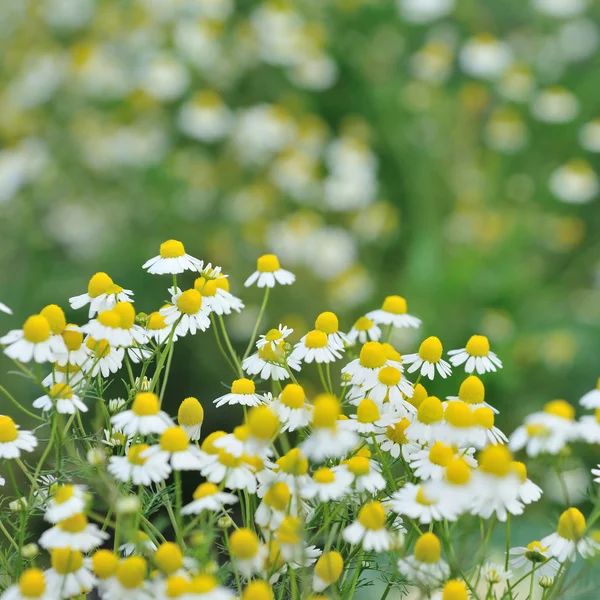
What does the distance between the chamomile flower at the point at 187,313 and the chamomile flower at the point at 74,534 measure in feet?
0.53

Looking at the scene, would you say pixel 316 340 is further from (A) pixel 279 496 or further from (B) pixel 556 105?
(B) pixel 556 105

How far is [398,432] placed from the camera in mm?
626

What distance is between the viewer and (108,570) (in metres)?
0.50

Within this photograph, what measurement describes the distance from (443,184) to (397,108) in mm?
263

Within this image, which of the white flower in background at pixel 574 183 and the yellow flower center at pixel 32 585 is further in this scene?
the white flower in background at pixel 574 183

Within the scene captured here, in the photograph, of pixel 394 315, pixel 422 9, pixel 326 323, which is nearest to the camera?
pixel 326 323

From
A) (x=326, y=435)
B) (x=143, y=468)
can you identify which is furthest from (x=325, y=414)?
(x=143, y=468)

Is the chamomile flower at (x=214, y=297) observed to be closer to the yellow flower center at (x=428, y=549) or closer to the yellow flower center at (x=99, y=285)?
the yellow flower center at (x=99, y=285)

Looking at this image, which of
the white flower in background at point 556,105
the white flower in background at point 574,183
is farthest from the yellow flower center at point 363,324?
the white flower in background at point 556,105

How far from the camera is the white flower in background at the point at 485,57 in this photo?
7.86ft

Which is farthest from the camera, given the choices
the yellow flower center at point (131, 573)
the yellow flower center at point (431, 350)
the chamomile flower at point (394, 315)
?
the chamomile flower at point (394, 315)

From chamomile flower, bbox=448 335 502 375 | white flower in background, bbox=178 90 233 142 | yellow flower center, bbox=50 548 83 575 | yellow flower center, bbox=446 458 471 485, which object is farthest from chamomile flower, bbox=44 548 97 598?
white flower in background, bbox=178 90 233 142

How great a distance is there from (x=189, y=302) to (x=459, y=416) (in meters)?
0.21

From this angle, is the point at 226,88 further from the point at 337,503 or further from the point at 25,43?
the point at 337,503
